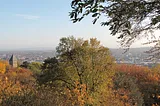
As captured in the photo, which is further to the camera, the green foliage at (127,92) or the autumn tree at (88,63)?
the green foliage at (127,92)

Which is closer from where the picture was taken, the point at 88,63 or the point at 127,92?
the point at 88,63

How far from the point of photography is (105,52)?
2097 centimetres

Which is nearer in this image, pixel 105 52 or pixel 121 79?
pixel 105 52

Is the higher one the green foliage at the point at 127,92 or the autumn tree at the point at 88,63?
the autumn tree at the point at 88,63

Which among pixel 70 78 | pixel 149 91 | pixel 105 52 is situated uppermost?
pixel 105 52

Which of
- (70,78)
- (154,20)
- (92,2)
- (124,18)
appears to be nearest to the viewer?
(92,2)

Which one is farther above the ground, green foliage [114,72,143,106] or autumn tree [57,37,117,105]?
autumn tree [57,37,117,105]

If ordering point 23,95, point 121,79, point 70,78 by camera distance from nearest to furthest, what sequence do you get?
1. point 23,95
2. point 70,78
3. point 121,79

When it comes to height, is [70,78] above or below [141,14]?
below

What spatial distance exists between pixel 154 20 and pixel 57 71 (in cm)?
1747

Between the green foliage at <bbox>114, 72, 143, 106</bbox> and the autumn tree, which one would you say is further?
the green foliage at <bbox>114, 72, 143, 106</bbox>

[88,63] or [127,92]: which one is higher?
[88,63]

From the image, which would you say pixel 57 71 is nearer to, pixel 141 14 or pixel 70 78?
pixel 70 78

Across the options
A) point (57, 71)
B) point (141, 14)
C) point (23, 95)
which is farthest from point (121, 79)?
point (141, 14)
